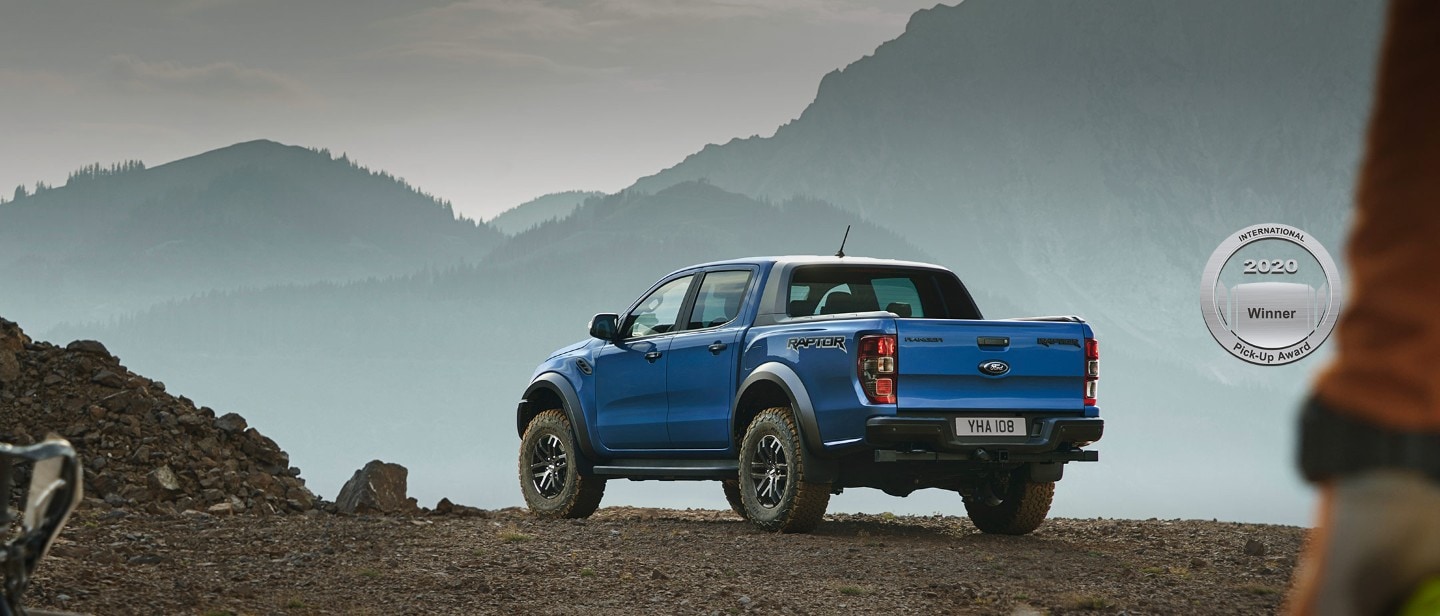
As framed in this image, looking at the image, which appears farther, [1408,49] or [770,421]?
[770,421]

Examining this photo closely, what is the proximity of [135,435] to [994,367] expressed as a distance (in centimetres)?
875

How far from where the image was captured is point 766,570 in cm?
882

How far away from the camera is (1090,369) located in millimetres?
10414

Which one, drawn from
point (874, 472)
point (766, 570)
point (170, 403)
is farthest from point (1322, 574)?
point (170, 403)

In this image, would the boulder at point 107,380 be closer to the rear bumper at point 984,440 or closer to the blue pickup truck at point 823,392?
the blue pickup truck at point 823,392

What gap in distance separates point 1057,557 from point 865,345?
191cm

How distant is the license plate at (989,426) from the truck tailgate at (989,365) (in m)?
0.08

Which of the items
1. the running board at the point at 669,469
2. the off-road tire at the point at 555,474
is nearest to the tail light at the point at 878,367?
the running board at the point at 669,469

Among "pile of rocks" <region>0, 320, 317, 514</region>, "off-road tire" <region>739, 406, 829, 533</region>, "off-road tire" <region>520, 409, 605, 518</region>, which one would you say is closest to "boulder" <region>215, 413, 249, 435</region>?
"pile of rocks" <region>0, 320, 317, 514</region>

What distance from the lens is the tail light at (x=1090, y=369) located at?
34.0ft

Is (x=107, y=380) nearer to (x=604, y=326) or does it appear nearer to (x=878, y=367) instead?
(x=604, y=326)

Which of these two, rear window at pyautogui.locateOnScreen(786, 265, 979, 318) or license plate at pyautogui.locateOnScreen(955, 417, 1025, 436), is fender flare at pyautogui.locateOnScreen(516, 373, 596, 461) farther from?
license plate at pyautogui.locateOnScreen(955, 417, 1025, 436)

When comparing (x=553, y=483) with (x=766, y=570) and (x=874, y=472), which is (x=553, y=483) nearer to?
(x=874, y=472)

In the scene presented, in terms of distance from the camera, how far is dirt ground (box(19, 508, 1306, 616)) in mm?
7684
